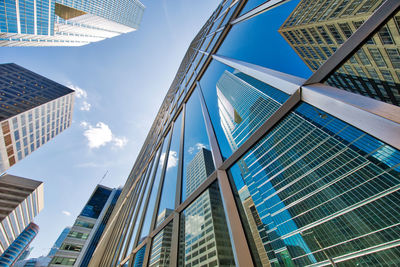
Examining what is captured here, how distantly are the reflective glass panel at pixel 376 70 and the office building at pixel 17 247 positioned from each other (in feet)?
438

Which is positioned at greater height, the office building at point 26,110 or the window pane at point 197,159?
the office building at point 26,110

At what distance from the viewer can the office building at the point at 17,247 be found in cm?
7905

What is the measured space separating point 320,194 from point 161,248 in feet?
10.3

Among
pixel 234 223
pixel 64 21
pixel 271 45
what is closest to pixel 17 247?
pixel 64 21

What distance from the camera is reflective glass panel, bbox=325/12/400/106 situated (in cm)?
93

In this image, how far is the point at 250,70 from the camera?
2.12 meters

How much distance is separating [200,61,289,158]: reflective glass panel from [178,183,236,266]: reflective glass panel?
2.30 feet

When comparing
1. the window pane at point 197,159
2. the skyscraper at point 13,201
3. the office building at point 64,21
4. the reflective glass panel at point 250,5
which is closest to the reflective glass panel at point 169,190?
the window pane at point 197,159

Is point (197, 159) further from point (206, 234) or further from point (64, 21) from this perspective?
point (64, 21)

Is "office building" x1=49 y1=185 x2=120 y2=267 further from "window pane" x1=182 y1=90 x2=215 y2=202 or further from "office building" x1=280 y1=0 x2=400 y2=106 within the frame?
"office building" x1=280 y1=0 x2=400 y2=106

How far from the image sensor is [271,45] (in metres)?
2.03

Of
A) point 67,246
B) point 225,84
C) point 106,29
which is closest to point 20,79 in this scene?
point 106,29

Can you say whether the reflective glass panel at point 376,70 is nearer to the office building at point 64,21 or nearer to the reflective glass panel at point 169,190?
the reflective glass panel at point 169,190

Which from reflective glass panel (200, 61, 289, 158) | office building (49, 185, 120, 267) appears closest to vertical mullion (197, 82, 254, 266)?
reflective glass panel (200, 61, 289, 158)
